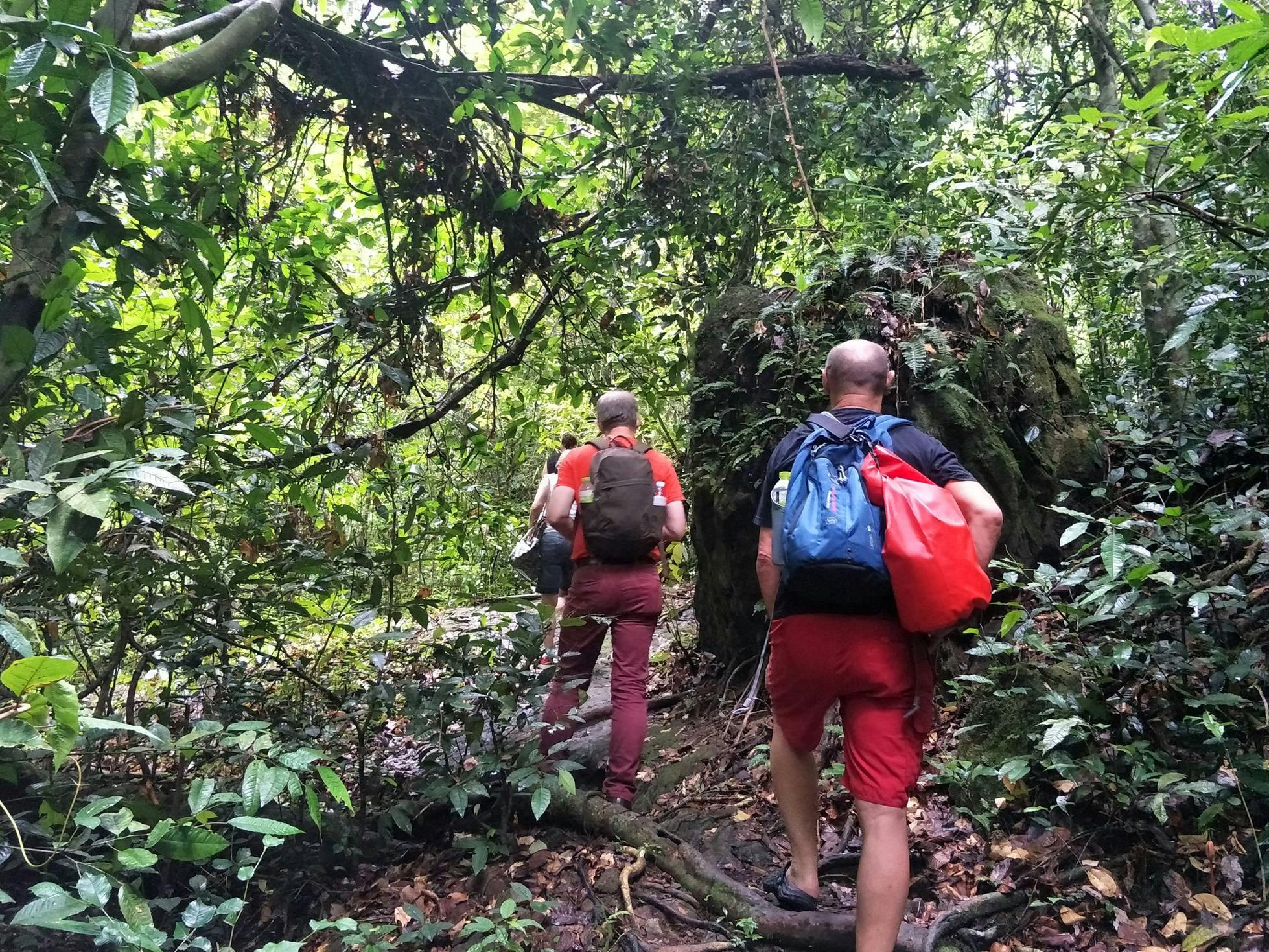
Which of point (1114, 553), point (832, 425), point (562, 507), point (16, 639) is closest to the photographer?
point (16, 639)

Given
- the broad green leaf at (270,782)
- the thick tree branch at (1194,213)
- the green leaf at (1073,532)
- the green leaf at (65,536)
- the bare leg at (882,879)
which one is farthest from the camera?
the thick tree branch at (1194,213)

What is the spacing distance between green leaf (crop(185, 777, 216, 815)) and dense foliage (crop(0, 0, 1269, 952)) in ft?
0.04

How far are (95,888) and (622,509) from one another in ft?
8.73

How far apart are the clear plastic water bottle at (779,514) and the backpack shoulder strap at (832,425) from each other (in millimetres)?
198

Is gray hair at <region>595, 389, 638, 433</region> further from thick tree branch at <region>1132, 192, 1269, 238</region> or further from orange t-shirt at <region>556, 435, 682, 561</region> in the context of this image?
thick tree branch at <region>1132, 192, 1269, 238</region>

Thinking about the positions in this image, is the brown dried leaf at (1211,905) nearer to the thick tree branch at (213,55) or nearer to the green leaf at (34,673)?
the green leaf at (34,673)

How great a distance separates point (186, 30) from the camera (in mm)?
2756

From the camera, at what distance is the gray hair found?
446cm

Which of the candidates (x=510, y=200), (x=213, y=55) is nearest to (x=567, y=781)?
(x=213, y=55)

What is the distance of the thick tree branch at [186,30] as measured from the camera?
260 centimetres

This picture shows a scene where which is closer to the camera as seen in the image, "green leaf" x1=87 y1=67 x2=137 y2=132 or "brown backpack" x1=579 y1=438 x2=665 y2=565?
"green leaf" x1=87 y1=67 x2=137 y2=132

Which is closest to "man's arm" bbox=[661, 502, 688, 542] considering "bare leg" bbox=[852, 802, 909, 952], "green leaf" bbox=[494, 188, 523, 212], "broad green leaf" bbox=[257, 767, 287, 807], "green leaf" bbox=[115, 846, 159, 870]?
"bare leg" bbox=[852, 802, 909, 952]

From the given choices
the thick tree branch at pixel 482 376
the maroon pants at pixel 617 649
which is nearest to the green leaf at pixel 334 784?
the maroon pants at pixel 617 649

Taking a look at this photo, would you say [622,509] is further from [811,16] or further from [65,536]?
[65,536]
